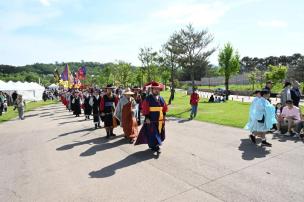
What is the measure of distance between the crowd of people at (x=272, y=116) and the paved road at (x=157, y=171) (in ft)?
1.86

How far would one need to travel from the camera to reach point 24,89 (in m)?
43.4

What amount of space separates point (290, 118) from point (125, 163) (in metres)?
6.20

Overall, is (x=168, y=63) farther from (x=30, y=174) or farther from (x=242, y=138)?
(x=30, y=174)

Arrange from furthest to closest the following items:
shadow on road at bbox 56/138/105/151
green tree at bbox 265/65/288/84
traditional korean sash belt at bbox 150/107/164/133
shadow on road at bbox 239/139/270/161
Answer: green tree at bbox 265/65/288/84 → shadow on road at bbox 56/138/105/151 → traditional korean sash belt at bbox 150/107/164/133 → shadow on road at bbox 239/139/270/161

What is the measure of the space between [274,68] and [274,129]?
41.4 m

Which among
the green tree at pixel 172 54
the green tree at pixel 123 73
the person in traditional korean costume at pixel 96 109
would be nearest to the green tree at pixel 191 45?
the green tree at pixel 172 54

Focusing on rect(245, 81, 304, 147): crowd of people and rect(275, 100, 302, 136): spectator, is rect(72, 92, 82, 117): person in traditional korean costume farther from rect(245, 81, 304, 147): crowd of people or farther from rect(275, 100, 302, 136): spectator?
rect(275, 100, 302, 136): spectator

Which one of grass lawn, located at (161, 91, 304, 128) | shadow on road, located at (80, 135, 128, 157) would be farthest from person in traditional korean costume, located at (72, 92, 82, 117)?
shadow on road, located at (80, 135, 128, 157)

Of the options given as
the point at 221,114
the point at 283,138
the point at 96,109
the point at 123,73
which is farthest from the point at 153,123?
the point at 123,73

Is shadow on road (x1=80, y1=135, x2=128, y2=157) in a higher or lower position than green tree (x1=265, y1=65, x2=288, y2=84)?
lower

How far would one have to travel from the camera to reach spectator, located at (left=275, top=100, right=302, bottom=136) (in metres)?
9.92

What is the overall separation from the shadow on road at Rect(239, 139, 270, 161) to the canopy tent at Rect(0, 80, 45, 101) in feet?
112

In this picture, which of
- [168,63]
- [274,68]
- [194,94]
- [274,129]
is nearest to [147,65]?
[168,63]

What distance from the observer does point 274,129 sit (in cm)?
1105
